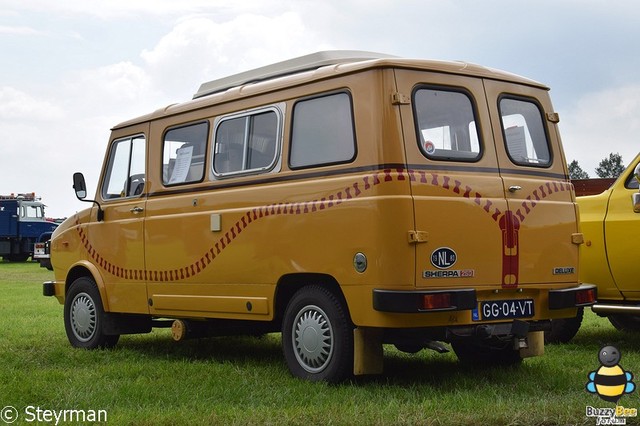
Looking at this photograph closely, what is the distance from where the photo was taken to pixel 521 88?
812 cm

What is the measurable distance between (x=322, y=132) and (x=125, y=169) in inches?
131

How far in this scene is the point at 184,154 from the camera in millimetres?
9148

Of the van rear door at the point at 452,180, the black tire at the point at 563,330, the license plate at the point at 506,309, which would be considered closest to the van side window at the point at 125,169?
the van rear door at the point at 452,180

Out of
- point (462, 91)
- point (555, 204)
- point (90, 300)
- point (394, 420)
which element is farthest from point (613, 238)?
point (90, 300)

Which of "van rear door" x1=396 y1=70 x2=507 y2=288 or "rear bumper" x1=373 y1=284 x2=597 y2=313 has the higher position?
"van rear door" x1=396 y1=70 x2=507 y2=288

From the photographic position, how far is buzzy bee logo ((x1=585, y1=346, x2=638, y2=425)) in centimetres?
613

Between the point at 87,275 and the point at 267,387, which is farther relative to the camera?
the point at 87,275

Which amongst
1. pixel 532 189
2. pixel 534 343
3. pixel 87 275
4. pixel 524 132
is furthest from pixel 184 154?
pixel 534 343

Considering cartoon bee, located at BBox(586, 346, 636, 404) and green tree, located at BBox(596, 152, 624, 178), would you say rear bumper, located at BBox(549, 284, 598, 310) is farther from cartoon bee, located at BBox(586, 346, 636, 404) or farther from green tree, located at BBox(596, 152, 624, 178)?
green tree, located at BBox(596, 152, 624, 178)

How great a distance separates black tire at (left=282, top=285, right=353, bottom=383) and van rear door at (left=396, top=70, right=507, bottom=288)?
76 cm

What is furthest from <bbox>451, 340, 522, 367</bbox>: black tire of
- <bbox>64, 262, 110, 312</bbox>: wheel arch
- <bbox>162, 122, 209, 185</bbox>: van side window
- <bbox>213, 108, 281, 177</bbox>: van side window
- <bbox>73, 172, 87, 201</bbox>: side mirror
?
<bbox>73, 172, 87, 201</bbox>: side mirror

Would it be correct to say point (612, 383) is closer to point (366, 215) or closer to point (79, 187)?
point (366, 215)

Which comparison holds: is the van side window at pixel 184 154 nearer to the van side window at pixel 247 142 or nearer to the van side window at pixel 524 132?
the van side window at pixel 247 142

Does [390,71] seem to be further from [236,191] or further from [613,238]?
[613,238]
